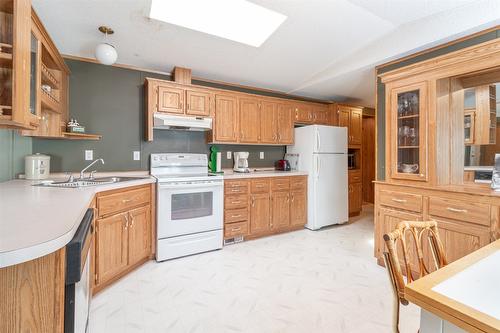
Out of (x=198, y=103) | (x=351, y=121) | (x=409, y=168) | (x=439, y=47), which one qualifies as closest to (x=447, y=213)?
(x=409, y=168)

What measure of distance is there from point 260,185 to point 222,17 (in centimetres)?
209

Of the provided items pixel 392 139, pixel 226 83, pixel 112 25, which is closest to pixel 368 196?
pixel 392 139

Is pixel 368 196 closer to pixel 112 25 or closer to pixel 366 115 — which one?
pixel 366 115

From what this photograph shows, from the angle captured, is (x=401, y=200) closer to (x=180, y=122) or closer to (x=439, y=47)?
(x=439, y=47)

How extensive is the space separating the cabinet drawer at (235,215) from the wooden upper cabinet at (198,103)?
4.41 feet

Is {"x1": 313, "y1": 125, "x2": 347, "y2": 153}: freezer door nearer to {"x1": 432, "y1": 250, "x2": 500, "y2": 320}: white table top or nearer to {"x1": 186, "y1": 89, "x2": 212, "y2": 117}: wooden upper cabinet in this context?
{"x1": 186, "y1": 89, "x2": 212, "y2": 117}: wooden upper cabinet

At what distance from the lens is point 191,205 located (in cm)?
296

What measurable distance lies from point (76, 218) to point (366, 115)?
18.9ft

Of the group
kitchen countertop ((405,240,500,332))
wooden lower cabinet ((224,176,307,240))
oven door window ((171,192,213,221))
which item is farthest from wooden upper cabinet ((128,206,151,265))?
kitchen countertop ((405,240,500,332))

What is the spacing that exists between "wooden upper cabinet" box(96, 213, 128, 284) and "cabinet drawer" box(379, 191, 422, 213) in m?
2.65

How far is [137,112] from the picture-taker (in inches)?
127

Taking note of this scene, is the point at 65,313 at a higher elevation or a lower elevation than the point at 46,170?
lower

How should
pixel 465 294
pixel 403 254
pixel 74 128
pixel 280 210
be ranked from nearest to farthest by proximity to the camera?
pixel 465 294 < pixel 403 254 < pixel 74 128 < pixel 280 210

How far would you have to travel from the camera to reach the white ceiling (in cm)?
212
